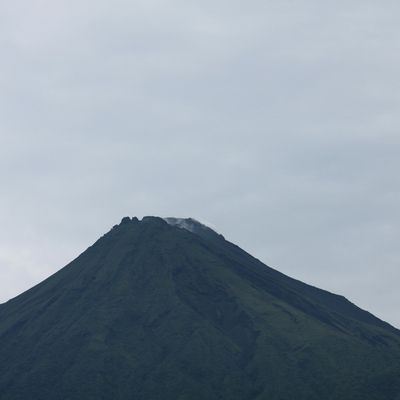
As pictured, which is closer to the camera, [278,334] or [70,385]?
[70,385]

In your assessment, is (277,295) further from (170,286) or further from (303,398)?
(303,398)

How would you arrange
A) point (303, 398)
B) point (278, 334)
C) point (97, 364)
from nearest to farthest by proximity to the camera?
point (303, 398) < point (97, 364) < point (278, 334)

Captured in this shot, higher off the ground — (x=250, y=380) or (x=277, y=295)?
(x=277, y=295)

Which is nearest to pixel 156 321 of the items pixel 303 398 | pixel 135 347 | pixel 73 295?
pixel 135 347

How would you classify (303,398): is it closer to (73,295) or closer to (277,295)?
(277,295)

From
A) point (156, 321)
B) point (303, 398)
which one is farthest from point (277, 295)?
point (303, 398)

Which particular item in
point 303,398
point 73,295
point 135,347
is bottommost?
point 303,398

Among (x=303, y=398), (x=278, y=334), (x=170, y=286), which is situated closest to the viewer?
(x=303, y=398)
